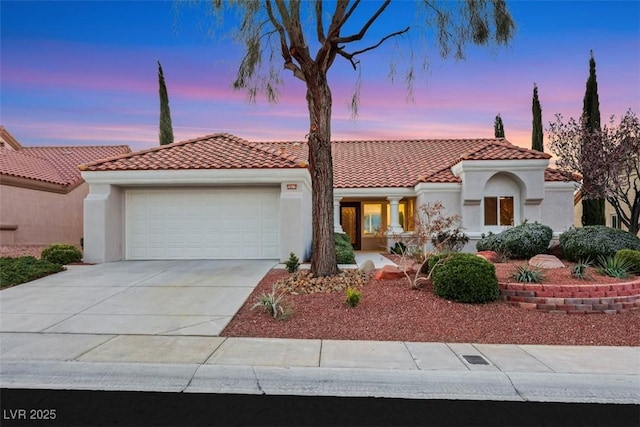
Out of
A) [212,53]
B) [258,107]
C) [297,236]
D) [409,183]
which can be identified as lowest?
[297,236]

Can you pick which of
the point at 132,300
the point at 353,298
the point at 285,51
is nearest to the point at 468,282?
the point at 353,298

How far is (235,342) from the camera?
19.4ft

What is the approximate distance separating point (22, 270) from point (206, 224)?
17.1 feet

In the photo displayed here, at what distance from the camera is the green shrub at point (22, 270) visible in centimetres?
977

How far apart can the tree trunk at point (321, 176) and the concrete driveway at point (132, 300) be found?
1.79 meters

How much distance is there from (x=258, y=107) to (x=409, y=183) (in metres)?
9.85

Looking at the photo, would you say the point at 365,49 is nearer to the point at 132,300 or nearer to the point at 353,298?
the point at 353,298

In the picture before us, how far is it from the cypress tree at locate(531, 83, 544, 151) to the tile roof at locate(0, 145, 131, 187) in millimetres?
25326

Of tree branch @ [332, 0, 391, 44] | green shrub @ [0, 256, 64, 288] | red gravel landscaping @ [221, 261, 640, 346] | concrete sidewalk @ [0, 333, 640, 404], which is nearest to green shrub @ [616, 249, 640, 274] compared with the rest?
red gravel landscaping @ [221, 261, 640, 346]

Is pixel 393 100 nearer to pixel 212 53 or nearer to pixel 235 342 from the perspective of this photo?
pixel 212 53

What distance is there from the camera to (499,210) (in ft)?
56.5

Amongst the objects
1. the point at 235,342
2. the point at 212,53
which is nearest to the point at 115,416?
the point at 235,342

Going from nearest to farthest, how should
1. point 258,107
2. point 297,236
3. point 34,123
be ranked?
point 258,107
point 297,236
point 34,123

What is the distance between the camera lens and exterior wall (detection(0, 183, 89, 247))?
1585 cm
